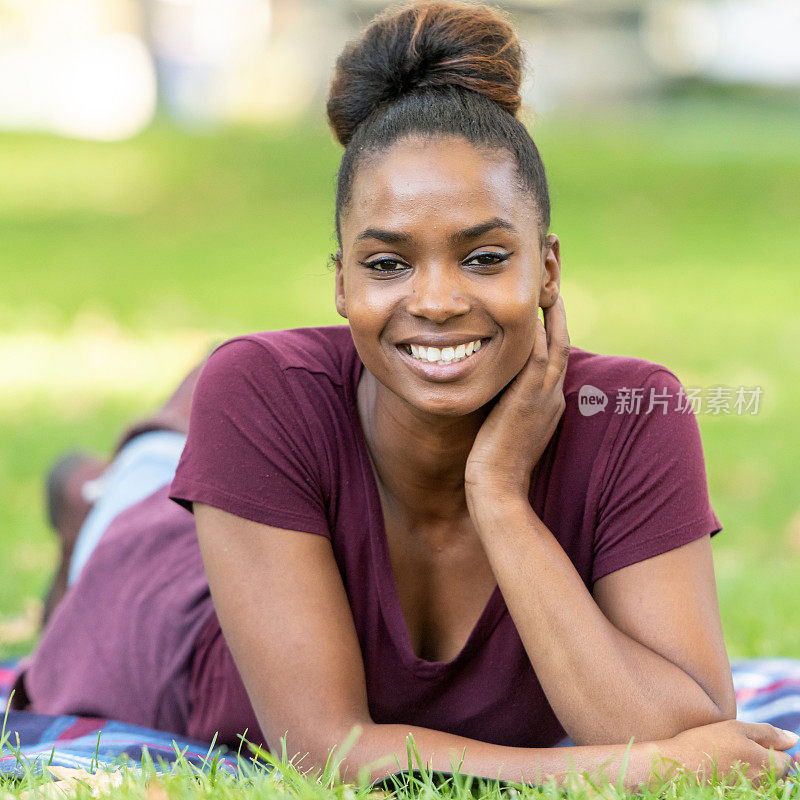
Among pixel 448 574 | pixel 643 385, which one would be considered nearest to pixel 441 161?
pixel 643 385

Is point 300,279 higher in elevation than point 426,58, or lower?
lower

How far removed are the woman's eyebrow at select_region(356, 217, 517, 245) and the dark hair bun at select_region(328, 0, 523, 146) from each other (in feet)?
1.12

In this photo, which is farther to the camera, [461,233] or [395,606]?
[395,606]

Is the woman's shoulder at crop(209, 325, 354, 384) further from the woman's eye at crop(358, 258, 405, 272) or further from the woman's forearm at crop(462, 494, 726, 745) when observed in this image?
the woman's forearm at crop(462, 494, 726, 745)

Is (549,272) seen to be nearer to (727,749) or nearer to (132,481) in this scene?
(727,749)

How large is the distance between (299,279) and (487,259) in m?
10.2

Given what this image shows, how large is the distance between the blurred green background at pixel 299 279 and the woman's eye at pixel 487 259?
0.75 meters

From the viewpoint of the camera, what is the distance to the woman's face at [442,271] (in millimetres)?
2695

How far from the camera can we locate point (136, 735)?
3443 millimetres

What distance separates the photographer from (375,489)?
303cm

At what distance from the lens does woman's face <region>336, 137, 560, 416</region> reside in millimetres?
2695

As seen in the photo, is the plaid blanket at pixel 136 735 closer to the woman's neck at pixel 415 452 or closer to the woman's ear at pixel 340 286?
the woman's neck at pixel 415 452

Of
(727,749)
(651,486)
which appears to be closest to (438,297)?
(651,486)
